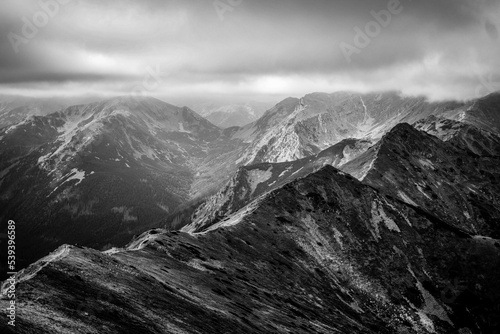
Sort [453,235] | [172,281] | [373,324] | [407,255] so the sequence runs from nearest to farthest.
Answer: [172,281]
[373,324]
[407,255]
[453,235]

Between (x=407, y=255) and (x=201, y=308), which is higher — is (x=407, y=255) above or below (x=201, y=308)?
above

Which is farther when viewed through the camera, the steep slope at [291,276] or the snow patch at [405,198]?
the snow patch at [405,198]

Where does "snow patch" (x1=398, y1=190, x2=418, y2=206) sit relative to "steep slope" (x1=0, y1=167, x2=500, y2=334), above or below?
above

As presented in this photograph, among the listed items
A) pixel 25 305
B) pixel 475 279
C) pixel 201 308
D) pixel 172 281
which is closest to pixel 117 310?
pixel 25 305

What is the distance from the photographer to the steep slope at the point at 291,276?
4838 centimetres

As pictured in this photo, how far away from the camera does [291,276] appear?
11419 centimetres

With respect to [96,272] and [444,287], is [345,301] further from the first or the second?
[96,272]

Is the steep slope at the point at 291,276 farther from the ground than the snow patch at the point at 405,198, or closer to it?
closer to it

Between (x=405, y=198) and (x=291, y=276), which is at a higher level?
(x=405, y=198)

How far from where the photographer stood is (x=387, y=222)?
155 m

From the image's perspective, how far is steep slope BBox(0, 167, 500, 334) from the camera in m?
48.4

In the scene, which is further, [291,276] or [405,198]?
[405,198]

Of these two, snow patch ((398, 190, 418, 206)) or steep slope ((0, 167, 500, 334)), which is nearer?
steep slope ((0, 167, 500, 334))

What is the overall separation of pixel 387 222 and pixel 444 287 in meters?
32.0
